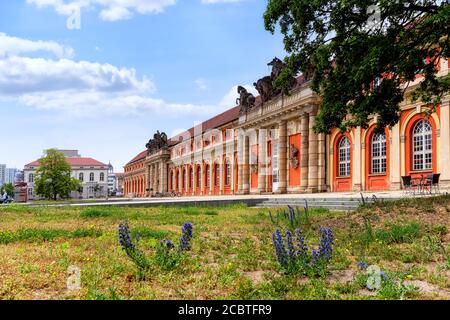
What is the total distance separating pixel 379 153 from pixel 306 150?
646cm

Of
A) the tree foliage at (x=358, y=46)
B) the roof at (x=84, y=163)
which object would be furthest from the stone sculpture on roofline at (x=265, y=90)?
the roof at (x=84, y=163)

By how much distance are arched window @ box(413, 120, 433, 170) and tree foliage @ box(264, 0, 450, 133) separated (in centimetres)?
1433

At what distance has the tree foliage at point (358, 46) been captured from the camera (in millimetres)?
11281

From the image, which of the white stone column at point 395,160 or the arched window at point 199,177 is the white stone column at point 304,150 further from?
the arched window at point 199,177

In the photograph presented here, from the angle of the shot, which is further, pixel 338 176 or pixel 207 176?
pixel 207 176

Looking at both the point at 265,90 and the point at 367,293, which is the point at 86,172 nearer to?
the point at 265,90

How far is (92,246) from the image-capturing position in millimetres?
7824

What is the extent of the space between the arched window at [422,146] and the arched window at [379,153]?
2545 mm

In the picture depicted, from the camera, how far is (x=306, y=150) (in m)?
35.2

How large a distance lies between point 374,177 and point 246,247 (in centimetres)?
2449

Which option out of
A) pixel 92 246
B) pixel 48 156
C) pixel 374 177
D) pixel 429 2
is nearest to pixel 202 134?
pixel 48 156

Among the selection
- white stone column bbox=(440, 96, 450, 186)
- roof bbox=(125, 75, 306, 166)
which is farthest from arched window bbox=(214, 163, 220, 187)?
white stone column bbox=(440, 96, 450, 186)

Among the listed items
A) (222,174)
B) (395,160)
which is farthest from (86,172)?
(395,160)

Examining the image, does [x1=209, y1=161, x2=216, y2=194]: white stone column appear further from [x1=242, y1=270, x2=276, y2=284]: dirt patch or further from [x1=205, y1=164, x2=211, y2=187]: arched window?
[x1=242, y1=270, x2=276, y2=284]: dirt patch
